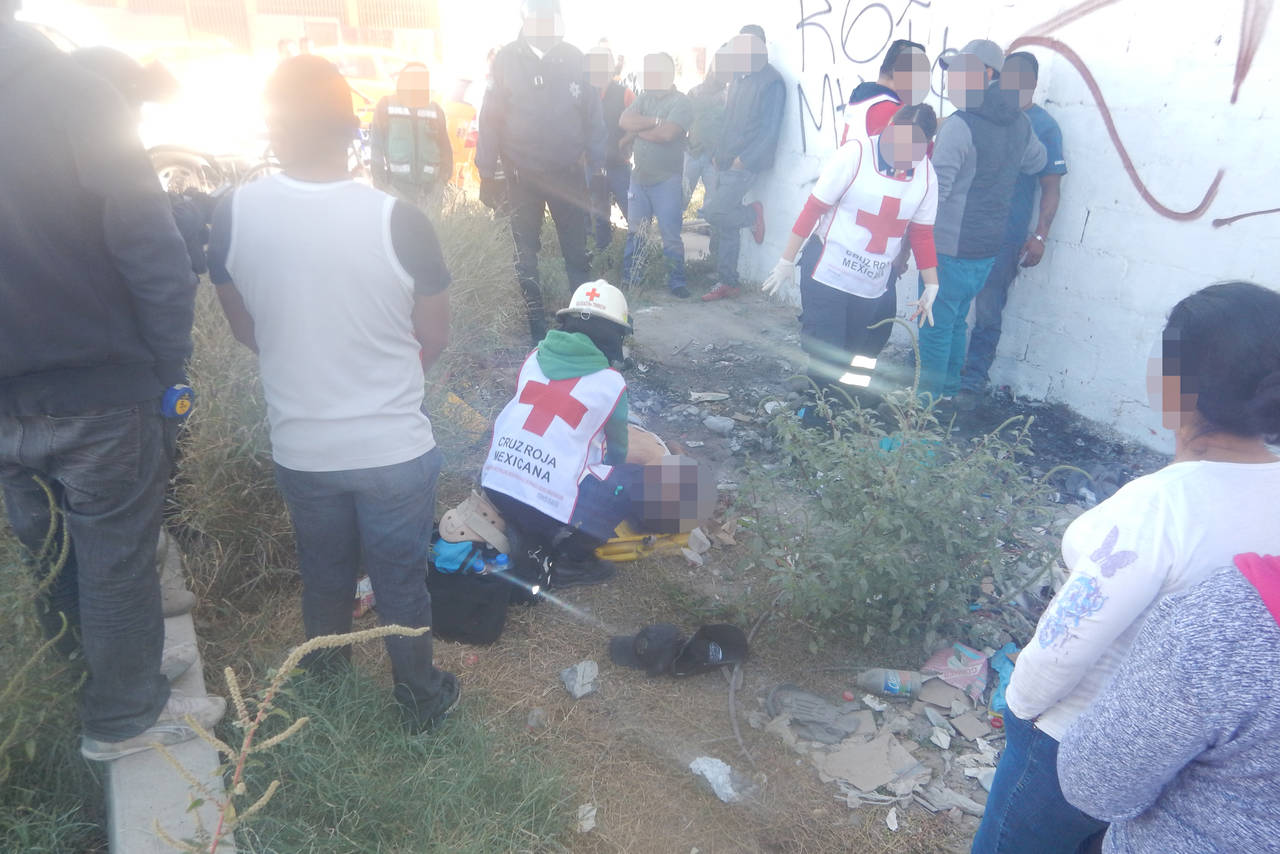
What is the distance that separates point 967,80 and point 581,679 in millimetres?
3646

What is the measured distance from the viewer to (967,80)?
14.2 ft

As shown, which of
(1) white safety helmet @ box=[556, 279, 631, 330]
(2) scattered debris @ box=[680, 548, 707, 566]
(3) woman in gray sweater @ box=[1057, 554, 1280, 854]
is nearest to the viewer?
(3) woman in gray sweater @ box=[1057, 554, 1280, 854]

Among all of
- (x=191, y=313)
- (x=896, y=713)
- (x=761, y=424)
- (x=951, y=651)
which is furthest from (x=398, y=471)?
(x=761, y=424)

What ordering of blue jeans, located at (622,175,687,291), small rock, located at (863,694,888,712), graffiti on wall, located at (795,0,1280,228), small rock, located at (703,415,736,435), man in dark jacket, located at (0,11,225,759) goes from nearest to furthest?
man in dark jacket, located at (0,11,225,759) → small rock, located at (863,694,888,712) → graffiti on wall, located at (795,0,1280,228) → small rock, located at (703,415,736,435) → blue jeans, located at (622,175,687,291)

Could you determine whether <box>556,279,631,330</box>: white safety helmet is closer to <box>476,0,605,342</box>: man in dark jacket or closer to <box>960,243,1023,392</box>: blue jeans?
<box>476,0,605,342</box>: man in dark jacket

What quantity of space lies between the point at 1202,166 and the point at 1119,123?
0.52 meters

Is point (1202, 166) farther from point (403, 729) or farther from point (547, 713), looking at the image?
point (403, 729)

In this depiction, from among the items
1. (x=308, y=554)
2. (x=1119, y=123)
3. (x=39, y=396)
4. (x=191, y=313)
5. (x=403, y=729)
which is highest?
(x=1119, y=123)

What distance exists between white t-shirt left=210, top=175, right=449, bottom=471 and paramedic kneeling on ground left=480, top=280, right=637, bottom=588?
0.90m

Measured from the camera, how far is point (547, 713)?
2668mm

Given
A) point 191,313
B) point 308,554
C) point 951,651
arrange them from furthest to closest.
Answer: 1. point 951,651
2. point 308,554
3. point 191,313

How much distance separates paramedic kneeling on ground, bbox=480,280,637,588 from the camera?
9.93 ft

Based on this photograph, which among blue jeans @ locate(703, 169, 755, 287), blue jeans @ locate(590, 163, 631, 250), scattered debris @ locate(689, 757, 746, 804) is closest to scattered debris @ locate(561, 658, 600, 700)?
scattered debris @ locate(689, 757, 746, 804)

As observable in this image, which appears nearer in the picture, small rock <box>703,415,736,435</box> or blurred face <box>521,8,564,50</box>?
small rock <box>703,415,736,435</box>
